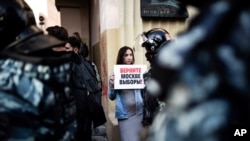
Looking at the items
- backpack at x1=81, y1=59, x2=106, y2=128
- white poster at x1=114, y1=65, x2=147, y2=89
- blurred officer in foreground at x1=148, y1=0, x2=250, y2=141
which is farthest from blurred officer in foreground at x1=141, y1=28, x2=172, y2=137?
blurred officer in foreground at x1=148, y1=0, x2=250, y2=141

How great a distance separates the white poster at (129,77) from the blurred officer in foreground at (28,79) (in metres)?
2.38

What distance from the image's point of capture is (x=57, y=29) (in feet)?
12.1

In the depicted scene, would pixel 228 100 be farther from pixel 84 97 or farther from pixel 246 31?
pixel 84 97

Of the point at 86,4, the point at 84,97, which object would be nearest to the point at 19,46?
the point at 84,97

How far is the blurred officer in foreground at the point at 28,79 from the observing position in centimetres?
164

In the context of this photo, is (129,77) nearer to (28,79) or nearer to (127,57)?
(127,57)

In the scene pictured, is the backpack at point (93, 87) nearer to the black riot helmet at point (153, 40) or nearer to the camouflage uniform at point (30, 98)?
the black riot helmet at point (153, 40)

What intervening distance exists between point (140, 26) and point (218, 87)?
16.1ft

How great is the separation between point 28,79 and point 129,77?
2.58m

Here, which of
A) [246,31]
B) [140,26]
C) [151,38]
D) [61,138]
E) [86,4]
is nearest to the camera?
[246,31]

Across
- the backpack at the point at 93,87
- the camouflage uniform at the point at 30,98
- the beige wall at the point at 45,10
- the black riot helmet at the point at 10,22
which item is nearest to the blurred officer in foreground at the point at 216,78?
the camouflage uniform at the point at 30,98

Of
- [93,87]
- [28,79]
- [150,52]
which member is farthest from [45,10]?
[28,79]

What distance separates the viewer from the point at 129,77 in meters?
4.18

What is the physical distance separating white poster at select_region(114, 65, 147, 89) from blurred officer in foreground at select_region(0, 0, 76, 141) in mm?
2383
